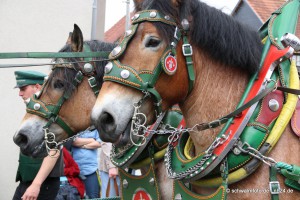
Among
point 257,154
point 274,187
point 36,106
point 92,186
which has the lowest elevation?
point 92,186

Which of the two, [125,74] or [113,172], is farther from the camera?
[113,172]

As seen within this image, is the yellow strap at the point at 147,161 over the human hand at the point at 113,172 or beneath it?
over

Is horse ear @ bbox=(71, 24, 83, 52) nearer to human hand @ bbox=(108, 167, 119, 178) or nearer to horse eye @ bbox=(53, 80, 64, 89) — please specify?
horse eye @ bbox=(53, 80, 64, 89)

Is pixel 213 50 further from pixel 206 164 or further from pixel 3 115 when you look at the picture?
pixel 3 115

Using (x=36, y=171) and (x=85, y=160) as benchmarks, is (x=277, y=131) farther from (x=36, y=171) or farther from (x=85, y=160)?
(x=85, y=160)

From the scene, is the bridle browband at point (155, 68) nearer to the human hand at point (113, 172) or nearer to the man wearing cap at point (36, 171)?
the man wearing cap at point (36, 171)

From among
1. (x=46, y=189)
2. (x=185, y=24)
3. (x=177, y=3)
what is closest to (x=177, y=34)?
(x=185, y=24)

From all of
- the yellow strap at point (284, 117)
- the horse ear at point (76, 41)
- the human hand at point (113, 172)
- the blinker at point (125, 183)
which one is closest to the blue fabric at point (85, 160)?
the human hand at point (113, 172)

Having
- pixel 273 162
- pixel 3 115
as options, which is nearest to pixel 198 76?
pixel 273 162

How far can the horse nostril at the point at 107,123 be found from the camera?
2648 millimetres

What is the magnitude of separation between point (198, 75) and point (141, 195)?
122 centimetres

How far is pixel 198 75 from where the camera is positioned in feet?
9.60

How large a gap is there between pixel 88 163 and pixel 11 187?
7.18 ft

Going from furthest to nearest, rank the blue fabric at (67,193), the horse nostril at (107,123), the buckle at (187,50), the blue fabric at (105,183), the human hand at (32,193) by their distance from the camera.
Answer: the blue fabric at (105,183), the blue fabric at (67,193), the human hand at (32,193), the buckle at (187,50), the horse nostril at (107,123)
